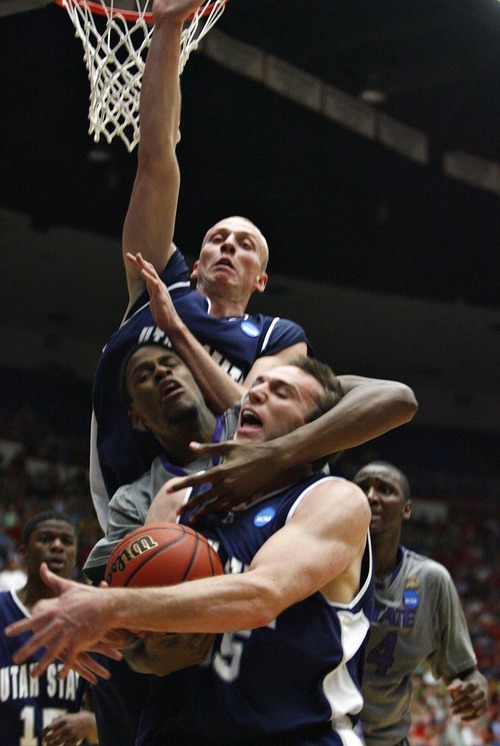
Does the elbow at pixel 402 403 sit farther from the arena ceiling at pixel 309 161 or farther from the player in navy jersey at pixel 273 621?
the arena ceiling at pixel 309 161

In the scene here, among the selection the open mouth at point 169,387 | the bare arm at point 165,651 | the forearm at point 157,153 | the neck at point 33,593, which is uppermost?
the forearm at point 157,153

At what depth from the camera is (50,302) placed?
1789cm

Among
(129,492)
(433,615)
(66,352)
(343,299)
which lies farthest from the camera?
(66,352)

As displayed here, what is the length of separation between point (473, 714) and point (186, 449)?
2049 millimetres

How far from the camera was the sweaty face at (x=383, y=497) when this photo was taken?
4773 mm

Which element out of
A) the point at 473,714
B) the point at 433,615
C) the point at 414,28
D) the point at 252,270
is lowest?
the point at 473,714

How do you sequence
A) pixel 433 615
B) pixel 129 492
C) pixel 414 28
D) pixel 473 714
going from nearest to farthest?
pixel 129 492, pixel 473 714, pixel 433 615, pixel 414 28

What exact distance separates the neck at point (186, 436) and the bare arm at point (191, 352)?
0.07 m

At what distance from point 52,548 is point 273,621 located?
2.56 meters

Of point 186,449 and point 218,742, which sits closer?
point 218,742

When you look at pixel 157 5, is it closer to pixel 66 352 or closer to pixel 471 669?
pixel 471 669

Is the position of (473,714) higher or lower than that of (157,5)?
Result: lower

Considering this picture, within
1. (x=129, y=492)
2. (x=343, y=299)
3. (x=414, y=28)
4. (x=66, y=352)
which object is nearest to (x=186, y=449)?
(x=129, y=492)

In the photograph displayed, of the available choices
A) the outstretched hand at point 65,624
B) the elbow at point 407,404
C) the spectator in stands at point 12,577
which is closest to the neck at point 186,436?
the elbow at point 407,404
